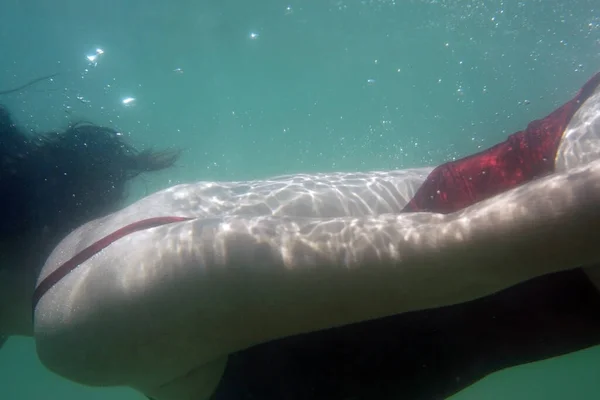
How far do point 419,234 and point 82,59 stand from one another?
1719 centimetres

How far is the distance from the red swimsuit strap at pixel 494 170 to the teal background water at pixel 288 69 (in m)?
14.0

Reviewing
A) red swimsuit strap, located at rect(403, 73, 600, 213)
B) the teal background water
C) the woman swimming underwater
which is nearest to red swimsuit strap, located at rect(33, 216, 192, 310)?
the woman swimming underwater

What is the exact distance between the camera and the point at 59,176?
2729mm

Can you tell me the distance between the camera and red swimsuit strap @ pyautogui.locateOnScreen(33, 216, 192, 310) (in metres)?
1.58

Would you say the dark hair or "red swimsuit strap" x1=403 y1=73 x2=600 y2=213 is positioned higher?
the dark hair

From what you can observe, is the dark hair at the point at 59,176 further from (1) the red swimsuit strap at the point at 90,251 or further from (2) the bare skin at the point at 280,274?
(2) the bare skin at the point at 280,274

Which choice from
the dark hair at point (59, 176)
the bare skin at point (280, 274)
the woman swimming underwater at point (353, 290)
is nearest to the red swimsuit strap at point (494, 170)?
the woman swimming underwater at point (353, 290)

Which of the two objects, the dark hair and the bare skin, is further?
the dark hair

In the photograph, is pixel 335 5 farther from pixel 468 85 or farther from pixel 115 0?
pixel 468 85

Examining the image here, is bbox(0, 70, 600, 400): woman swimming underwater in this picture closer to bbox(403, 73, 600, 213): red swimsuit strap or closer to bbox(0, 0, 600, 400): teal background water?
bbox(403, 73, 600, 213): red swimsuit strap

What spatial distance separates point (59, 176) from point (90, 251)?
55.8 inches

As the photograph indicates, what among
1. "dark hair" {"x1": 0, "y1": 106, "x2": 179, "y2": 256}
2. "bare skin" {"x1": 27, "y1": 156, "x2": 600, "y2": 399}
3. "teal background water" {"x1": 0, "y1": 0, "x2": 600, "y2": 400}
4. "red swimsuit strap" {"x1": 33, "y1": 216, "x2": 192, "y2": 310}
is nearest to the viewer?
"bare skin" {"x1": 27, "y1": 156, "x2": 600, "y2": 399}

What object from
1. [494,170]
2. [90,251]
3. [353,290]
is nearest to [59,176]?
[90,251]

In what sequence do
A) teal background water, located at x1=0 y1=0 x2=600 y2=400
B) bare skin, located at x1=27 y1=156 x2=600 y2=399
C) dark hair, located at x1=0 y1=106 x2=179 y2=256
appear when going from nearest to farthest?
bare skin, located at x1=27 y1=156 x2=600 y2=399
dark hair, located at x1=0 y1=106 x2=179 y2=256
teal background water, located at x1=0 y1=0 x2=600 y2=400
